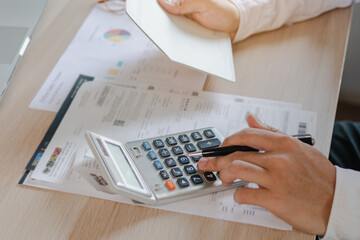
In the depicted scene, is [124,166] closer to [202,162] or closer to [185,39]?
[202,162]

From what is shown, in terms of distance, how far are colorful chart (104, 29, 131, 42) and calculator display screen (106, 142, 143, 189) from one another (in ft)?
1.19

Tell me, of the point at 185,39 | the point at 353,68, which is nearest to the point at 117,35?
the point at 185,39

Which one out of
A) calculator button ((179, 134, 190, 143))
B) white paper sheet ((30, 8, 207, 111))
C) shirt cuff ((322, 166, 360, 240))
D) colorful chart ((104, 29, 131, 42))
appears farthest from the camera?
colorful chart ((104, 29, 131, 42))

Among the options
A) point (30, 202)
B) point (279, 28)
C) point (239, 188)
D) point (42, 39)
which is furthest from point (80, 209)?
point (279, 28)

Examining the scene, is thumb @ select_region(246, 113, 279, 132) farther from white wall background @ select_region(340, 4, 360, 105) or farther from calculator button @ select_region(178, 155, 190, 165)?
white wall background @ select_region(340, 4, 360, 105)

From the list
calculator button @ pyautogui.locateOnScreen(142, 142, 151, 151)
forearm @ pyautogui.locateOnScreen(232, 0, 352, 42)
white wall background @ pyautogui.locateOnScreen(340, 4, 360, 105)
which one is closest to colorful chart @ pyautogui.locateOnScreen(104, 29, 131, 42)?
forearm @ pyautogui.locateOnScreen(232, 0, 352, 42)

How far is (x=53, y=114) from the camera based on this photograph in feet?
2.50

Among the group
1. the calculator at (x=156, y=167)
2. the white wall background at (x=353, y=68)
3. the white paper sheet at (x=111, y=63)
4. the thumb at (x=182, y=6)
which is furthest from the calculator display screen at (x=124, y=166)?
the white wall background at (x=353, y=68)

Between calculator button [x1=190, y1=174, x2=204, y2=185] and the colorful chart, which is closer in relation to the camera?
calculator button [x1=190, y1=174, x2=204, y2=185]

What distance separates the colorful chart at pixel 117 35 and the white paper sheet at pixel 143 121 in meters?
0.16

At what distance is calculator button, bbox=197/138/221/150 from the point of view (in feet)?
2.19

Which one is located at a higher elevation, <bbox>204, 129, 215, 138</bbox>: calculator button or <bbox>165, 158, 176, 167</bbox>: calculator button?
<bbox>204, 129, 215, 138</bbox>: calculator button

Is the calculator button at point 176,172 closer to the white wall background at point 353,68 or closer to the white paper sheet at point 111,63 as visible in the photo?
the white paper sheet at point 111,63

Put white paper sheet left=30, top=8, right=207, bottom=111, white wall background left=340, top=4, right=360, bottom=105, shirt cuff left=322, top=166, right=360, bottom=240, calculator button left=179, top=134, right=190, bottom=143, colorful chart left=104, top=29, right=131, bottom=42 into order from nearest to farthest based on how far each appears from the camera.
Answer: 1. shirt cuff left=322, top=166, right=360, bottom=240
2. calculator button left=179, top=134, right=190, bottom=143
3. white paper sheet left=30, top=8, right=207, bottom=111
4. colorful chart left=104, top=29, right=131, bottom=42
5. white wall background left=340, top=4, right=360, bottom=105
